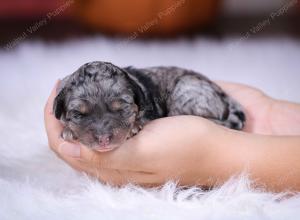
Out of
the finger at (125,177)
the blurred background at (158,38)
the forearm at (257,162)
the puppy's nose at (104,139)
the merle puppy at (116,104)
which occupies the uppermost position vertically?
the blurred background at (158,38)

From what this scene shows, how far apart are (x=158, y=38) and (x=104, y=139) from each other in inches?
113

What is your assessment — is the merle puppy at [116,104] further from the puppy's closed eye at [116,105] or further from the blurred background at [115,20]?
the blurred background at [115,20]

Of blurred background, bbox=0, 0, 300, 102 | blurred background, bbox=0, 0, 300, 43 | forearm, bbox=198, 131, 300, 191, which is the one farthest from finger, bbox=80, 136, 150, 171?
blurred background, bbox=0, 0, 300, 43

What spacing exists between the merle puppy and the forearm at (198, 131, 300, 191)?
36cm

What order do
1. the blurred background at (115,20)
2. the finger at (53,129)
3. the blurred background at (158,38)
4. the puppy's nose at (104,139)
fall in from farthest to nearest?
the blurred background at (115,20) < the blurred background at (158,38) < the finger at (53,129) < the puppy's nose at (104,139)

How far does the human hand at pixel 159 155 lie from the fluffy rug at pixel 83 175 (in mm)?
67

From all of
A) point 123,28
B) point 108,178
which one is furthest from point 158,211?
point 123,28

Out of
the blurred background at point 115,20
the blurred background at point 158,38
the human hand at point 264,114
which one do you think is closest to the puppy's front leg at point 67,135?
the human hand at point 264,114

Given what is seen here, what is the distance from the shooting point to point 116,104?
7.41 feet

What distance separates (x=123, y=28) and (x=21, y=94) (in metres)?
1.54

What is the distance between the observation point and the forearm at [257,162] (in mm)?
2332

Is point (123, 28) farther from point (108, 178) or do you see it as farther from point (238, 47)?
point (108, 178)

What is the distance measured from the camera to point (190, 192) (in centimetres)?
226

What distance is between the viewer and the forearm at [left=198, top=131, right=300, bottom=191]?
2.33 metres
